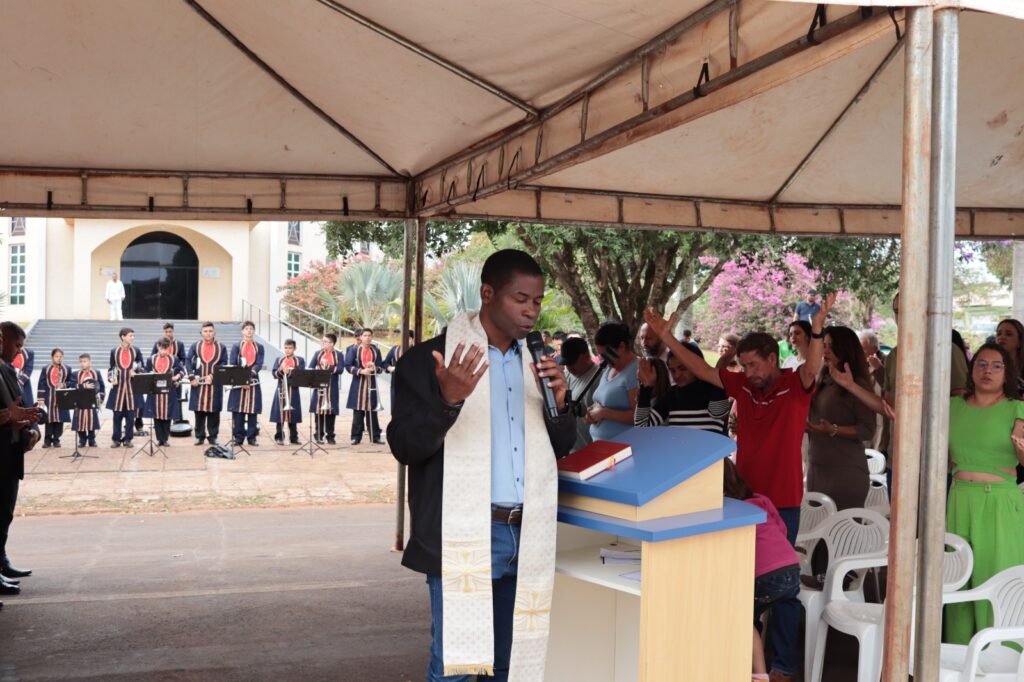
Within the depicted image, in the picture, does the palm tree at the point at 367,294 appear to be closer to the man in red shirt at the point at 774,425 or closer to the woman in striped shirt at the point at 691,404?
the woman in striped shirt at the point at 691,404

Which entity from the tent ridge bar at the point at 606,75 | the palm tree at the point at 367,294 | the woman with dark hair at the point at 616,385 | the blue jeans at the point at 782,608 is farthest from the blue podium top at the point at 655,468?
the palm tree at the point at 367,294

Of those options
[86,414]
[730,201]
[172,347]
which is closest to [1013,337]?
[730,201]

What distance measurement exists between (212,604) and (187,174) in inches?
122

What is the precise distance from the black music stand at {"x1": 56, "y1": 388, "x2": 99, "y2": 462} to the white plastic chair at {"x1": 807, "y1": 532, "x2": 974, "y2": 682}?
40.1 feet

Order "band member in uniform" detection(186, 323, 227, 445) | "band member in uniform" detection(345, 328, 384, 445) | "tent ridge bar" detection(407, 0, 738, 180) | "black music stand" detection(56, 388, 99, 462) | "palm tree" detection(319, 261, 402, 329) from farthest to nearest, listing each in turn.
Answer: "palm tree" detection(319, 261, 402, 329)
"band member in uniform" detection(345, 328, 384, 445)
"band member in uniform" detection(186, 323, 227, 445)
"black music stand" detection(56, 388, 99, 462)
"tent ridge bar" detection(407, 0, 738, 180)

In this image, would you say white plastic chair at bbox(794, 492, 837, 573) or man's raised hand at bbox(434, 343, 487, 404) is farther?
white plastic chair at bbox(794, 492, 837, 573)

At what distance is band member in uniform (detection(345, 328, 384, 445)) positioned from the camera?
1773cm

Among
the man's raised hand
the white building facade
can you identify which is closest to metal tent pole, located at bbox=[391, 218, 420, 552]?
the man's raised hand

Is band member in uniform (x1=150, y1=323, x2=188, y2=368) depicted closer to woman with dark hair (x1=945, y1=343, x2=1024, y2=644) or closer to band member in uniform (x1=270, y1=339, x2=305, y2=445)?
band member in uniform (x1=270, y1=339, x2=305, y2=445)

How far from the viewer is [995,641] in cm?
419

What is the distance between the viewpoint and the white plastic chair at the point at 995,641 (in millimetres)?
3977

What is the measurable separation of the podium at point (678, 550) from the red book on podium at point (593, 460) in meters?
0.03

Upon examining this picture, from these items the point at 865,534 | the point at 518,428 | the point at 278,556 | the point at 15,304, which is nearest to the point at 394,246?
the point at 278,556

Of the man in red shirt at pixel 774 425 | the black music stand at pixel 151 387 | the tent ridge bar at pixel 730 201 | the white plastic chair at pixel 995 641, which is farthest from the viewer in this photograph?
the black music stand at pixel 151 387
